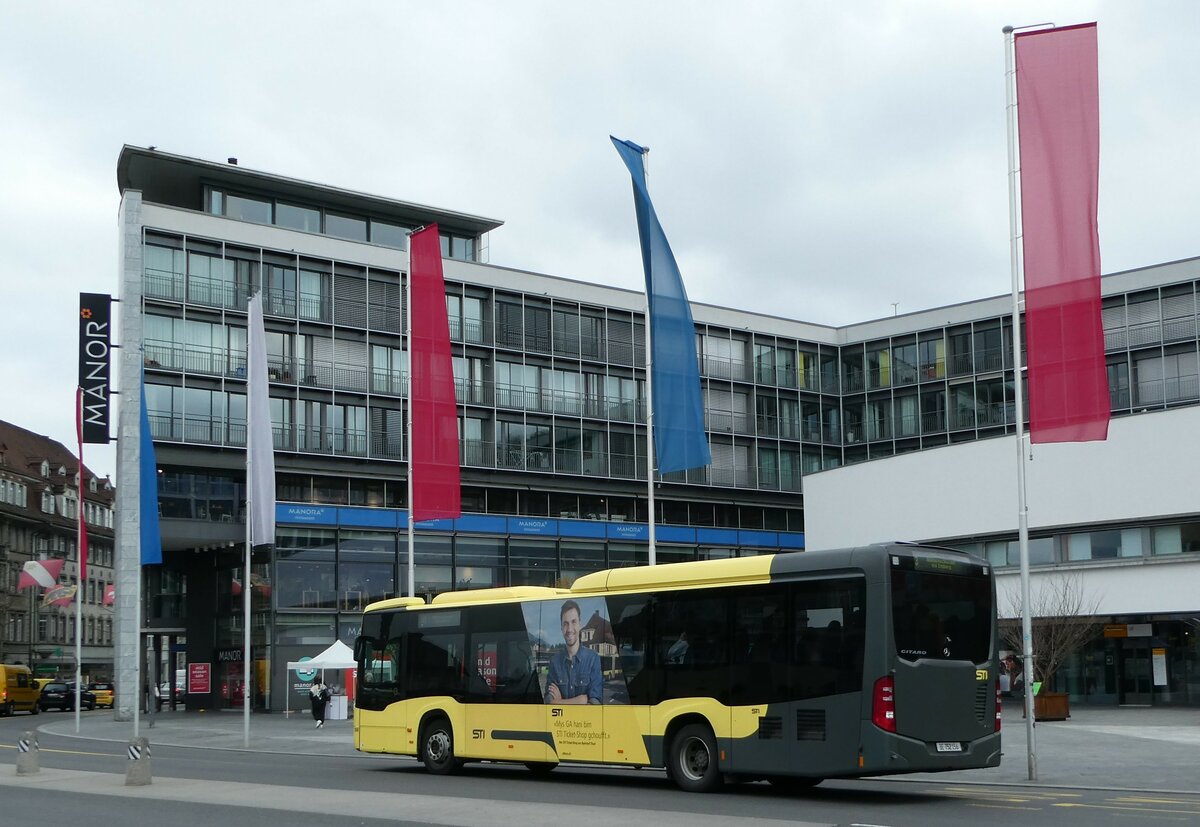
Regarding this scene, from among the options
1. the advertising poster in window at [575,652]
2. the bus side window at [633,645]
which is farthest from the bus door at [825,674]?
the advertising poster in window at [575,652]

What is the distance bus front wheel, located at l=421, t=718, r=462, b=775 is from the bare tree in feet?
68.7

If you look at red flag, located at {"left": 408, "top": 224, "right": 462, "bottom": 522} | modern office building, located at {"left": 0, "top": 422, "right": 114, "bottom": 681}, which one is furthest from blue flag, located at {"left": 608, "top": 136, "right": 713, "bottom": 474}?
modern office building, located at {"left": 0, "top": 422, "right": 114, "bottom": 681}

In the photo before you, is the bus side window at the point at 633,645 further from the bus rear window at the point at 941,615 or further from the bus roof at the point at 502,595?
the bus rear window at the point at 941,615

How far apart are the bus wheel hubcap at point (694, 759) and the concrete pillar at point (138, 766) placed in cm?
845

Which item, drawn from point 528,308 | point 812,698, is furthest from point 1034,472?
point 812,698

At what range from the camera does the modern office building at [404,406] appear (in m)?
55.0

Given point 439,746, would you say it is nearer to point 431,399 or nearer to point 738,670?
point 738,670

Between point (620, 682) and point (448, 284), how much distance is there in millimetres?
42626

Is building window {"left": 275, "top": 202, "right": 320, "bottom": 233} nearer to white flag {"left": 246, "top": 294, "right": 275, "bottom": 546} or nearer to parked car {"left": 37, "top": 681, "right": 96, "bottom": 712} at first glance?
parked car {"left": 37, "top": 681, "right": 96, "bottom": 712}

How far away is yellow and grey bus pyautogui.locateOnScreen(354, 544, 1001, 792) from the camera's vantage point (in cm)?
1817

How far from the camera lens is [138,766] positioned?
72.9 feet

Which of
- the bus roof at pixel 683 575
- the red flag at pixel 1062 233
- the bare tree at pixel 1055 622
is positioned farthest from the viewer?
the bare tree at pixel 1055 622

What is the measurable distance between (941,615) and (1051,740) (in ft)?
44.1

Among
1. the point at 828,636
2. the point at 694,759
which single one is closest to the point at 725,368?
the point at 694,759
